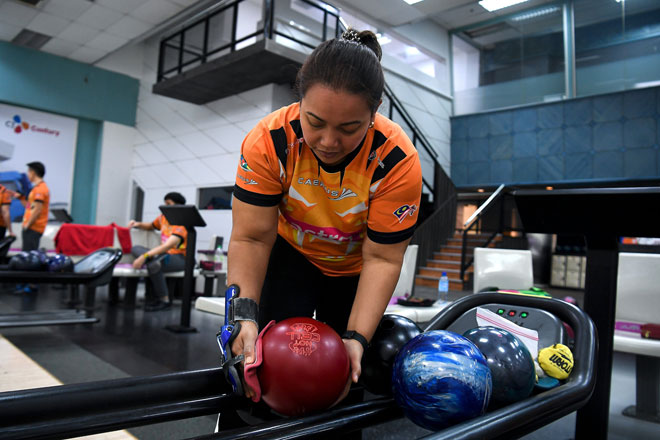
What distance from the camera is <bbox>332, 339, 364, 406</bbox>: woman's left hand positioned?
3.93ft

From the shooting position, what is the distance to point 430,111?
11.0m

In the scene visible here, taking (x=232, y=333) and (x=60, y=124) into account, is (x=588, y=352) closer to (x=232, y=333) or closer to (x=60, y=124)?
(x=232, y=333)

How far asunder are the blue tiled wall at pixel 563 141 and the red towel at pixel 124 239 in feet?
26.0

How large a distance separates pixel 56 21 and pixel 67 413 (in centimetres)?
→ 863

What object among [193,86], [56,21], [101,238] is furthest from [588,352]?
[56,21]

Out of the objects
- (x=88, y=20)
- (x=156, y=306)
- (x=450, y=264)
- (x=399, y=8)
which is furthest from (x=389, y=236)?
(x=88, y=20)

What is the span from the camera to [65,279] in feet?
12.3

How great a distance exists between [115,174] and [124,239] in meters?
4.90

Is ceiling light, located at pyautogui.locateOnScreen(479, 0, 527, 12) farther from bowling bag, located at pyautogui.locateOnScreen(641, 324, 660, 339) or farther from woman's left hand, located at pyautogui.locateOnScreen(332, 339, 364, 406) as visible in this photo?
woman's left hand, located at pyautogui.locateOnScreen(332, 339, 364, 406)

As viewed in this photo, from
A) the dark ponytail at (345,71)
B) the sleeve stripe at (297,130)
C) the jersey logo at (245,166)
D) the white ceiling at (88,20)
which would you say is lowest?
the jersey logo at (245,166)

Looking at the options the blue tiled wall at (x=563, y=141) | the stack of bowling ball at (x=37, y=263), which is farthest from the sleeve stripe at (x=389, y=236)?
the blue tiled wall at (x=563, y=141)

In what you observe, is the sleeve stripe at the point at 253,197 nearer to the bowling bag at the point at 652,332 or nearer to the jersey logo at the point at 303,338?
the jersey logo at the point at 303,338

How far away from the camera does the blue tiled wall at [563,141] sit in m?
9.09

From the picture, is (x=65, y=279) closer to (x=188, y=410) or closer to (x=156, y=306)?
(x=156, y=306)
